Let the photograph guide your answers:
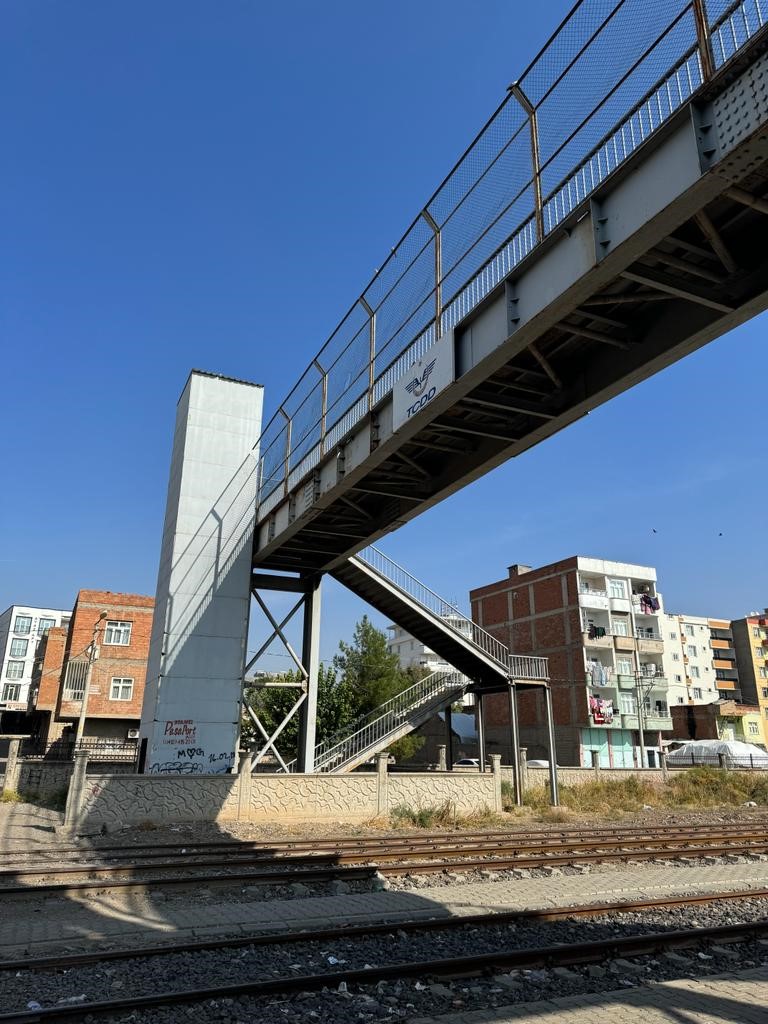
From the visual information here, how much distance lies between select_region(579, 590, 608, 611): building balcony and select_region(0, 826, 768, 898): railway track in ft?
124

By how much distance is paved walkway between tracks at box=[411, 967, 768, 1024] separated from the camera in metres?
5.16

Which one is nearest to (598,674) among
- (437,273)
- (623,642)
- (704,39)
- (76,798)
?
(623,642)

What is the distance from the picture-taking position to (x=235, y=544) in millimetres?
22656

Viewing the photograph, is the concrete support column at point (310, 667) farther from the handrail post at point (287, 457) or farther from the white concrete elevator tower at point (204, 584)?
the handrail post at point (287, 457)

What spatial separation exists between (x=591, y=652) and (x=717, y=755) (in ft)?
37.7

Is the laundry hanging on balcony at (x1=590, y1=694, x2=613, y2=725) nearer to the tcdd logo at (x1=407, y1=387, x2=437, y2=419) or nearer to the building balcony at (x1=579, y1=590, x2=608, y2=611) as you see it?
the building balcony at (x1=579, y1=590, x2=608, y2=611)

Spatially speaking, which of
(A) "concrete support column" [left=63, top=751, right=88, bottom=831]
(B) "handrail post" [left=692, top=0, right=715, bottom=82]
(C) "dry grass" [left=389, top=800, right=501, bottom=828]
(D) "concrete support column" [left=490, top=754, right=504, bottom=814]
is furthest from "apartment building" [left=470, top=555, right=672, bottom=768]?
(B) "handrail post" [left=692, top=0, right=715, bottom=82]

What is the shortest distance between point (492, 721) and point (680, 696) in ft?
101

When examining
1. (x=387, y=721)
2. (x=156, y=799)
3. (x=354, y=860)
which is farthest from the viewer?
(x=387, y=721)

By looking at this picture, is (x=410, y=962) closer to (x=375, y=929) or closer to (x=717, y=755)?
(x=375, y=929)

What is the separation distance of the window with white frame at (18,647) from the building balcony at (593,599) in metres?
76.1

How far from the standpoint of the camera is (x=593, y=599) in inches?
2141

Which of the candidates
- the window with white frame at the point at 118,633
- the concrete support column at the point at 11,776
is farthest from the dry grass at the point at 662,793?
the window with white frame at the point at 118,633

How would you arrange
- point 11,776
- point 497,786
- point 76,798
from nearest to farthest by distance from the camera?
point 76,798 < point 497,786 < point 11,776
